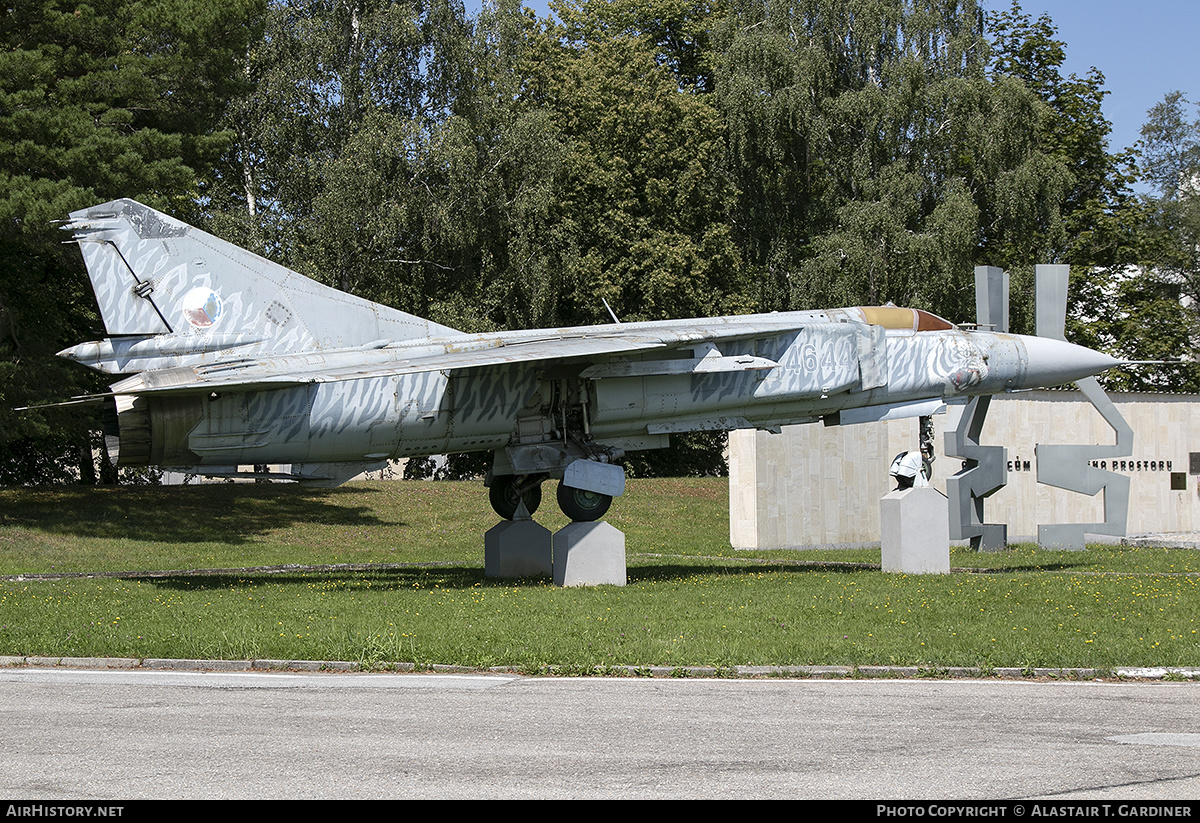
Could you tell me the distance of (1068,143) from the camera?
52375 mm

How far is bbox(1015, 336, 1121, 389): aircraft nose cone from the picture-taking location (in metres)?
21.4

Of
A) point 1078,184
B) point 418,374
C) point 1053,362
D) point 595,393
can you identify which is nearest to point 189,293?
point 418,374

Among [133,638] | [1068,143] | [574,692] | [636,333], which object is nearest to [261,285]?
[636,333]

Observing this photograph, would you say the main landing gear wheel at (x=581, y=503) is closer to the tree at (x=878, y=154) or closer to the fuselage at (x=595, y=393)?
the fuselage at (x=595, y=393)

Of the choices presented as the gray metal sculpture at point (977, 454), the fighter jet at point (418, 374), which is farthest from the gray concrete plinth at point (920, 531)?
the gray metal sculpture at point (977, 454)

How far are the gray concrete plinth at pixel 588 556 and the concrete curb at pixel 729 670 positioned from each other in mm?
6978

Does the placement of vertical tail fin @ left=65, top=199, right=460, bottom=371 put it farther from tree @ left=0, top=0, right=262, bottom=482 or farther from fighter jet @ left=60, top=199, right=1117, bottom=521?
tree @ left=0, top=0, right=262, bottom=482

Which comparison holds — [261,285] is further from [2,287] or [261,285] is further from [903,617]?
[2,287]

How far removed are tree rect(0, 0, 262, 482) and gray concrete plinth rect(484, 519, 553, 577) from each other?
11.9 meters

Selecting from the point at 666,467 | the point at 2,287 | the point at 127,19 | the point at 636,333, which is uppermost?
the point at 127,19

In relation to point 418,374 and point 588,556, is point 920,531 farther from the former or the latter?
point 418,374

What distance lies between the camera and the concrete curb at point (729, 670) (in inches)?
397

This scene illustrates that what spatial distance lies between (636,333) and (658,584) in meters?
3.82

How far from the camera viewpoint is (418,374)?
57.5 feet
